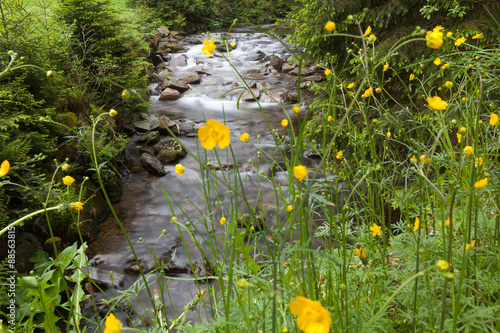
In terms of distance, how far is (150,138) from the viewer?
16.5ft

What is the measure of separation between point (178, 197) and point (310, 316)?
3.55m

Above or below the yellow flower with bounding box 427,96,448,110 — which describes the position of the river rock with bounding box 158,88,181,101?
below

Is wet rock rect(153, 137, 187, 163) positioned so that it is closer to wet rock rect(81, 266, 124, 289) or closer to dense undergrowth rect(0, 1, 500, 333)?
dense undergrowth rect(0, 1, 500, 333)

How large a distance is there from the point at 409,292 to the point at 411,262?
13 cm

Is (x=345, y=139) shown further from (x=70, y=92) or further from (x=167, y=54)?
(x=167, y=54)

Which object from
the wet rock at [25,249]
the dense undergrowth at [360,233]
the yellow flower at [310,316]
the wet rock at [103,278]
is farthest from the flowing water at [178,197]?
the wet rock at [25,249]

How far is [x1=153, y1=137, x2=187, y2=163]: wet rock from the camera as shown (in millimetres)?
4695

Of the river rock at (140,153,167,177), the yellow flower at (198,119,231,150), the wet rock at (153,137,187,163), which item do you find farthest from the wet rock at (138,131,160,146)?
the yellow flower at (198,119,231,150)

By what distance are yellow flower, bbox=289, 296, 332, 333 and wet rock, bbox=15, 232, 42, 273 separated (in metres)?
2.53

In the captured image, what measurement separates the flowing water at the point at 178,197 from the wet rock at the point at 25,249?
1.76ft

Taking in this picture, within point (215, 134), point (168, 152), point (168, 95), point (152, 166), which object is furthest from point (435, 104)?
point (168, 95)

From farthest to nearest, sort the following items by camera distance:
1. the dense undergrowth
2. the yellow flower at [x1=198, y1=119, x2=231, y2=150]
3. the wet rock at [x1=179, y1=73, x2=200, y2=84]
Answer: the wet rock at [x1=179, y1=73, x2=200, y2=84] < the yellow flower at [x1=198, y1=119, x2=231, y2=150] < the dense undergrowth

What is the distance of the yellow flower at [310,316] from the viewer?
1.94 ft

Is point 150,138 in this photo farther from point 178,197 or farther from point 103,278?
point 103,278
